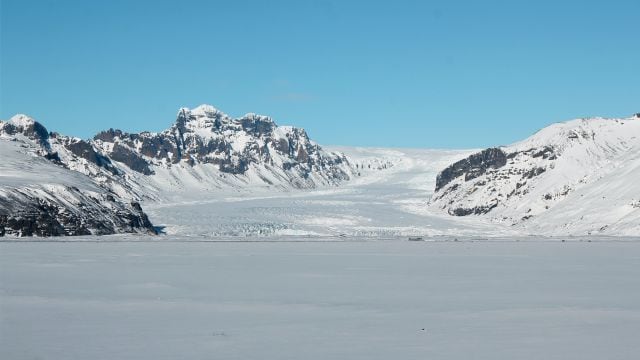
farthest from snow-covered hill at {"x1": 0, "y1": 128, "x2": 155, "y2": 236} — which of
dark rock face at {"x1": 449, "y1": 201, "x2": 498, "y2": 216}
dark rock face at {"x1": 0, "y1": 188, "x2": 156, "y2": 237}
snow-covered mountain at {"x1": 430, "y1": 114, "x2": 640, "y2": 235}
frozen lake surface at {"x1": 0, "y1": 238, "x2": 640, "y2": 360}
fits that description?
dark rock face at {"x1": 449, "y1": 201, "x2": 498, "y2": 216}

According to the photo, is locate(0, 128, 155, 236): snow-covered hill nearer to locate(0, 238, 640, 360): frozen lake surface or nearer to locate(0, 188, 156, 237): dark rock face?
locate(0, 188, 156, 237): dark rock face

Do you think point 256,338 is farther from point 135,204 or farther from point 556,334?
point 135,204

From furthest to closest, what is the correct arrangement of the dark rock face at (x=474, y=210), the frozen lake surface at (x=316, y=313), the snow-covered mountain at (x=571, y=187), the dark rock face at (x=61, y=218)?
the dark rock face at (x=474, y=210) → the snow-covered mountain at (x=571, y=187) → the dark rock face at (x=61, y=218) → the frozen lake surface at (x=316, y=313)

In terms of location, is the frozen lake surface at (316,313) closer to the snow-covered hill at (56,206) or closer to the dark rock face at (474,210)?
the snow-covered hill at (56,206)

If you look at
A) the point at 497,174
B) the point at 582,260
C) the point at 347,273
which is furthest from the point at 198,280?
the point at 497,174

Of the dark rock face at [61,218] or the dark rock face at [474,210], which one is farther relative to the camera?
the dark rock face at [474,210]

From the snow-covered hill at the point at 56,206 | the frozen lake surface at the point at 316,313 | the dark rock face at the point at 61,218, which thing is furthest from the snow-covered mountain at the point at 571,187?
the frozen lake surface at the point at 316,313
